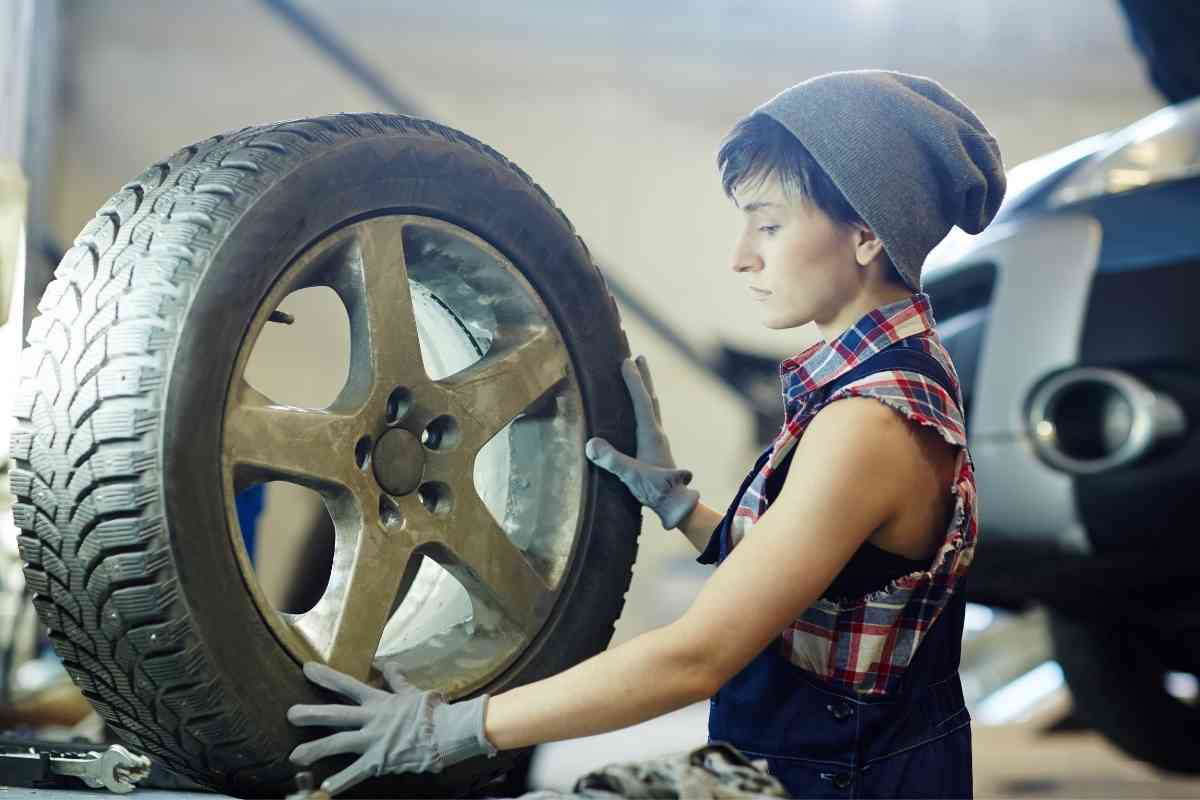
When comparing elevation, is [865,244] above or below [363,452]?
above

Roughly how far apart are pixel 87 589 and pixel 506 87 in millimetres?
4477

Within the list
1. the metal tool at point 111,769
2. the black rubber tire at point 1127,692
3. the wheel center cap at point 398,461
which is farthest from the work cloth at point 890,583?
the black rubber tire at point 1127,692

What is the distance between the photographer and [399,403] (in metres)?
1.16

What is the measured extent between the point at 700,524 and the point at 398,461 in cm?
46

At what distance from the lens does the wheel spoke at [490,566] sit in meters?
1.19

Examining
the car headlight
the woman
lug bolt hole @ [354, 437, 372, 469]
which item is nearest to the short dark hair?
the woman

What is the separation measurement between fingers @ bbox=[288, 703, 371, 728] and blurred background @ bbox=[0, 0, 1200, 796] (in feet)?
12.3

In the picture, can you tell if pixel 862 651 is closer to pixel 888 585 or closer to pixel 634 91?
pixel 888 585

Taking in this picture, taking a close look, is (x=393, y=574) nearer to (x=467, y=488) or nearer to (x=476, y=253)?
(x=467, y=488)

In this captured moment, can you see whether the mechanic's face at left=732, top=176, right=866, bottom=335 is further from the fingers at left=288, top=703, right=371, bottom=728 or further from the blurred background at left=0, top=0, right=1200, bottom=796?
the blurred background at left=0, top=0, right=1200, bottom=796

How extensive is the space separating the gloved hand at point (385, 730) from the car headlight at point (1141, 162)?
68.2 inches

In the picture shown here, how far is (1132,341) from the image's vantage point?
2.10m

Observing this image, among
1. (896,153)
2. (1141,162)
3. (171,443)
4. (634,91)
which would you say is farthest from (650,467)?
(634,91)

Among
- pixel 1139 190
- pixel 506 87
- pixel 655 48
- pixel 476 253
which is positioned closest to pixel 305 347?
pixel 506 87
